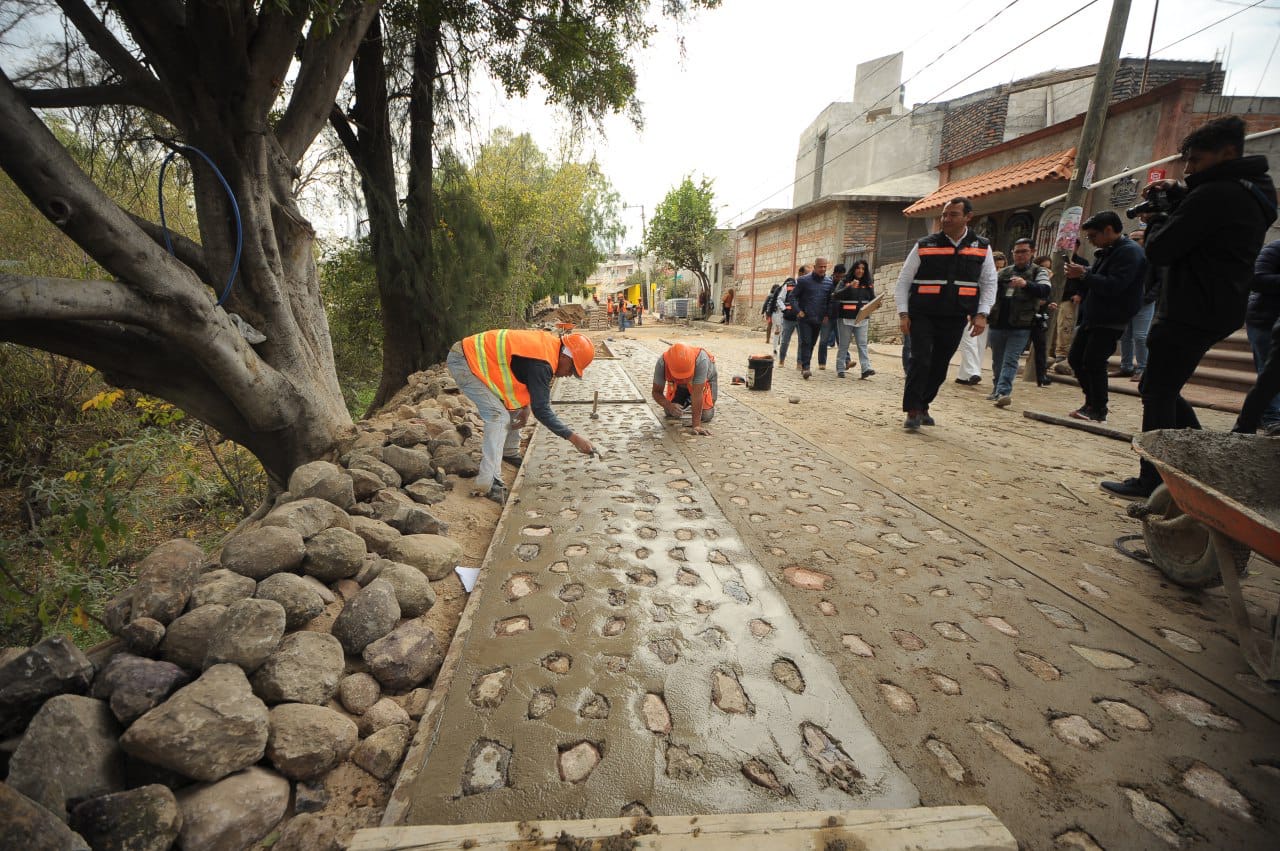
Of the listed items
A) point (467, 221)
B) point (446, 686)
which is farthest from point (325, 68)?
point (446, 686)

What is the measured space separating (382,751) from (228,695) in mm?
466

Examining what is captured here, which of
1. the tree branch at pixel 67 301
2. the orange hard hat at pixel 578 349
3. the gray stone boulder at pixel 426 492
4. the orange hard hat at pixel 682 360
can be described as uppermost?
the tree branch at pixel 67 301

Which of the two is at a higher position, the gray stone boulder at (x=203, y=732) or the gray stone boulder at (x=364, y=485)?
the gray stone boulder at (x=364, y=485)

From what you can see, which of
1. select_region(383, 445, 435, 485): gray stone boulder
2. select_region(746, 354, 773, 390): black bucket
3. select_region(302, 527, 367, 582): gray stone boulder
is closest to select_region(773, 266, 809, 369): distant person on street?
select_region(746, 354, 773, 390): black bucket

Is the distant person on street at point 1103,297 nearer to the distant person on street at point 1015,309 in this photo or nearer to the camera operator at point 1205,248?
the distant person on street at point 1015,309

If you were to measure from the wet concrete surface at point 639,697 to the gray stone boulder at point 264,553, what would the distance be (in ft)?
2.66

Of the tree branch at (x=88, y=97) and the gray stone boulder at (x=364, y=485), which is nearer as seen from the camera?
the gray stone boulder at (x=364, y=485)

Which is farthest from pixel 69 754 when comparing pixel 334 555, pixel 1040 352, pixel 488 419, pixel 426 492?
pixel 1040 352

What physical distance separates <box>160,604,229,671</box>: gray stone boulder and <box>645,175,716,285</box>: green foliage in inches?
1137

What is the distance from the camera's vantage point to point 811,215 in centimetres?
1828

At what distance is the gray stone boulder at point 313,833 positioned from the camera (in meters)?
1.36

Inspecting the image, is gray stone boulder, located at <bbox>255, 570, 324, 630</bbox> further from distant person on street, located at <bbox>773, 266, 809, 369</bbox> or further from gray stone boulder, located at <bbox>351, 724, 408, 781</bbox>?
distant person on street, located at <bbox>773, 266, 809, 369</bbox>

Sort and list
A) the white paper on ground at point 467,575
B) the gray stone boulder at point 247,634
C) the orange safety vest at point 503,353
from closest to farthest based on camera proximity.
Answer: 1. the gray stone boulder at point 247,634
2. the white paper on ground at point 467,575
3. the orange safety vest at point 503,353

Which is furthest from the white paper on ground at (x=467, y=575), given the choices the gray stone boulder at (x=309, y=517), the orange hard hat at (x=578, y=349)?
the orange hard hat at (x=578, y=349)
